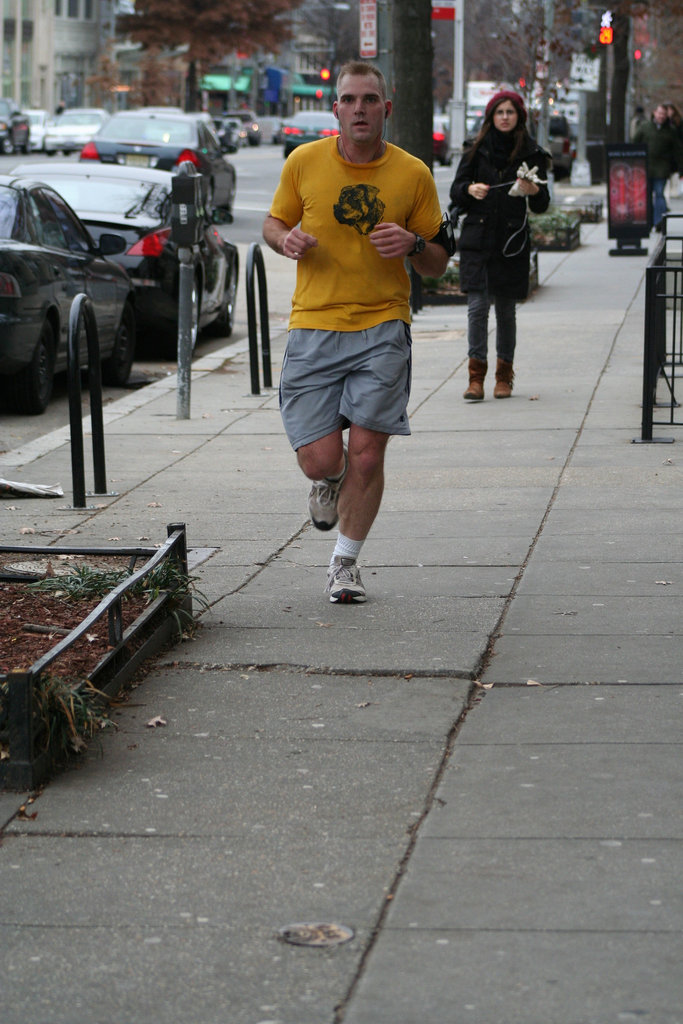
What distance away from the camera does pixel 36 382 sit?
10953mm

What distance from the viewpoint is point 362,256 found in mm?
5703

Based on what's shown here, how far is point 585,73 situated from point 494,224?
2603 cm

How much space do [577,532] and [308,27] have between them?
115m

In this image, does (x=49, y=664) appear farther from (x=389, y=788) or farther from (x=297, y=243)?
(x=297, y=243)

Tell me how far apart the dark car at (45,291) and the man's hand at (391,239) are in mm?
5162

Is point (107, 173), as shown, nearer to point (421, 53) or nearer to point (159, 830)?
point (421, 53)

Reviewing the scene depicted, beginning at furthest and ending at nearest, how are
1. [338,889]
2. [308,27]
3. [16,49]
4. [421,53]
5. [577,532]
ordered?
[308,27]
[16,49]
[421,53]
[577,532]
[338,889]

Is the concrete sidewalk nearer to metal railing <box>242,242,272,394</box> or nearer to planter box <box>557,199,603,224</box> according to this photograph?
metal railing <box>242,242,272,394</box>

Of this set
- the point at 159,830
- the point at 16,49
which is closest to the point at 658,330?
the point at 159,830

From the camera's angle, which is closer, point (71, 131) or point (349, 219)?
point (349, 219)

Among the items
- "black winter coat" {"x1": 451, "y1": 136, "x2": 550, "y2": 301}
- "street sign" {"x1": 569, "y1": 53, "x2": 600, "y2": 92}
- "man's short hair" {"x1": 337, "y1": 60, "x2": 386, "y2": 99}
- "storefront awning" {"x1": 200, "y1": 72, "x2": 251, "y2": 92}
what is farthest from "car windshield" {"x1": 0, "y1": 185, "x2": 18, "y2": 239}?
"storefront awning" {"x1": 200, "y1": 72, "x2": 251, "y2": 92}

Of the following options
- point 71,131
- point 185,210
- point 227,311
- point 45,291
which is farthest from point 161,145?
point 71,131

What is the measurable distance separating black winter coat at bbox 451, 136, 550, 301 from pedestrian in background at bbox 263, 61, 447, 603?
15.1 feet

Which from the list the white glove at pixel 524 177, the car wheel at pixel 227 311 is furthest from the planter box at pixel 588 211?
the white glove at pixel 524 177
